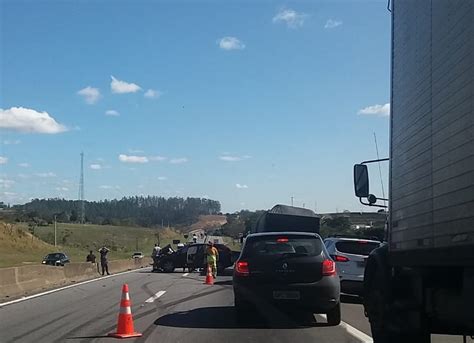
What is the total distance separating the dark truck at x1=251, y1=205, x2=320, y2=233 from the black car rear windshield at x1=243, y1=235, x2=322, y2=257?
15787 millimetres

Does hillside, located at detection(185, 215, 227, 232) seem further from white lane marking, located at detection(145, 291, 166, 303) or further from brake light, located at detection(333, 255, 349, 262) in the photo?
brake light, located at detection(333, 255, 349, 262)

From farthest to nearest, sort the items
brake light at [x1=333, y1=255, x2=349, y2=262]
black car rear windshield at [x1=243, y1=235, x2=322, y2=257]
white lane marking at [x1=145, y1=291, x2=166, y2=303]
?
white lane marking at [x1=145, y1=291, x2=166, y2=303] → brake light at [x1=333, y1=255, x2=349, y2=262] → black car rear windshield at [x1=243, y1=235, x2=322, y2=257]

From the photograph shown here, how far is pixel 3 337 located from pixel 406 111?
25.0ft

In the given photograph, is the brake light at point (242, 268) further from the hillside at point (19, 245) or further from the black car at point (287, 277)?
the hillside at point (19, 245)

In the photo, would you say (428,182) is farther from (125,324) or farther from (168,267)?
(168,267)

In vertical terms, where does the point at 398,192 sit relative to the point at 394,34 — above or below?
below

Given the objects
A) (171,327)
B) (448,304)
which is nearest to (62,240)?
(171,327)

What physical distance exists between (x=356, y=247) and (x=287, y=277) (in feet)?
19.8

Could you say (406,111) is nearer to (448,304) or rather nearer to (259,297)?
(448,304)

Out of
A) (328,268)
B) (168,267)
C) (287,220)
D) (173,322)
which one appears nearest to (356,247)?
(328,268)

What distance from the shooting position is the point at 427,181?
6.51 meters

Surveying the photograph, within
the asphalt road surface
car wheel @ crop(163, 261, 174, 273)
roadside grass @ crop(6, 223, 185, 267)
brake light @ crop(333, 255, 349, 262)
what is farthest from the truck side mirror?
roadside grass @ crop(6, 223, 185, 267)

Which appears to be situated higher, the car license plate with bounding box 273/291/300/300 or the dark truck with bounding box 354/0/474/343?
the dark truck with bounding box 354/0/474/343

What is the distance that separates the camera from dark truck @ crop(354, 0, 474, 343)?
549 centimetres
